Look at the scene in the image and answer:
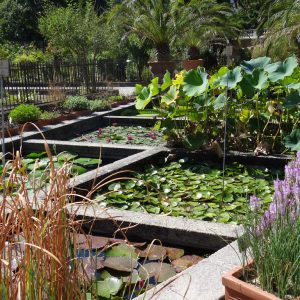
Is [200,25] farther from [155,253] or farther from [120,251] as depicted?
[120,251]

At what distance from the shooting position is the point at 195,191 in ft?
16.0

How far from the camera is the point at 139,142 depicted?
7.69 m

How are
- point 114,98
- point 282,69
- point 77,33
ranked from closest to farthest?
point 282,69 → point 114,98 → point 77,33

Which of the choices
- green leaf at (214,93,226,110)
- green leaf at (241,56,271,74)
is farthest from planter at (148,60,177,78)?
green leaf at (214,93,226,110)

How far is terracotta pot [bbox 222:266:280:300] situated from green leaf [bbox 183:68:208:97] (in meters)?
3.91

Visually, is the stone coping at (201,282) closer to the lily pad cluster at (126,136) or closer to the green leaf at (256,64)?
the green leaf at (256,64)

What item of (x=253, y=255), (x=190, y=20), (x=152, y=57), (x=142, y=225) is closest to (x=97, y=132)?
(x=142, y=225)

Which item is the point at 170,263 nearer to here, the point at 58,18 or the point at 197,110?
the point at 197,110

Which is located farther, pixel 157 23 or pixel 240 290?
pixel 157 23

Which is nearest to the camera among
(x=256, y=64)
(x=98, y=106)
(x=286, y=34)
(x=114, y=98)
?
(x=256, y=64)

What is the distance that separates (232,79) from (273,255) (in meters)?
4.03

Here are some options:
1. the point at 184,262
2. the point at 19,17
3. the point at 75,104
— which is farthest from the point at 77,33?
→ the point at 184,262

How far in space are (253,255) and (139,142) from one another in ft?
18.0

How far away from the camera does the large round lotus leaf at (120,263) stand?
10.2ft
